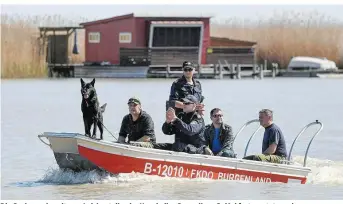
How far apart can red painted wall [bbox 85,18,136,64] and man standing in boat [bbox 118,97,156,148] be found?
37069 millimetres

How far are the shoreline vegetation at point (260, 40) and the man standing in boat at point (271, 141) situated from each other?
110 ft

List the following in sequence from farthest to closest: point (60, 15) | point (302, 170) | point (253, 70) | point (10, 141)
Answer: point (60, 15) → point (253, 70) → point (10, 141) → point (302, 170)

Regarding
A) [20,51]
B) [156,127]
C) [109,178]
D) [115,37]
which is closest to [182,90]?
[109,178]

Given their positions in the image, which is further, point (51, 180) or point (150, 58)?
point (150, 58)

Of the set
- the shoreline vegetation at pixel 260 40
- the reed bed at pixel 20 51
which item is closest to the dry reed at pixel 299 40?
the shoreline vegetation at pixel 260 40

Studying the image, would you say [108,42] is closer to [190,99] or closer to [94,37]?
[94,37]

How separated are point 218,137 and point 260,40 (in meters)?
43.8

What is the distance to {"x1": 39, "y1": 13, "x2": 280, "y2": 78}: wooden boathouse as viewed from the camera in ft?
169

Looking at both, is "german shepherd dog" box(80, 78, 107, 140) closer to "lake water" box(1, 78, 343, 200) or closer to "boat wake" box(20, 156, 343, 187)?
"boat wake" box(20, 156, 343, 187)

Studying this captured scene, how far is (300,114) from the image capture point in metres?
32.1

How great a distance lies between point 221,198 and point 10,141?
995 centimetres

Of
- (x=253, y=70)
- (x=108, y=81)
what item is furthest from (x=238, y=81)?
(x=108, y=81)

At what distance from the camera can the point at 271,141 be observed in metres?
15.5

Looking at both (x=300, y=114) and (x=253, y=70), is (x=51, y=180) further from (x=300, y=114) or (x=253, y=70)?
(x=253, y=70)
